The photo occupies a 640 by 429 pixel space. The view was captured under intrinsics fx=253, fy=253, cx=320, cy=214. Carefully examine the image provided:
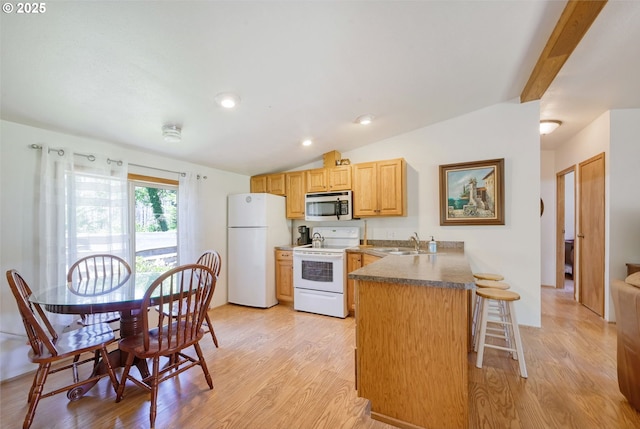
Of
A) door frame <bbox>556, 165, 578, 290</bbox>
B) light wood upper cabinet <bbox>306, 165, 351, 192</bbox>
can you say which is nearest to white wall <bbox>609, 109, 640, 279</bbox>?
door frame <bbox>556, 165, 578, 290</bbox>

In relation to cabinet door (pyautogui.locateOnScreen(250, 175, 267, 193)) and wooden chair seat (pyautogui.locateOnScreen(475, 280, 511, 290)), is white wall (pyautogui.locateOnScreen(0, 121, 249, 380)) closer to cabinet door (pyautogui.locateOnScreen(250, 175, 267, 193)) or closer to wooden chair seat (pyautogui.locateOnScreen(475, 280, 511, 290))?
cabinet door (pyautogui.locateOnScreen(250, 175, 267, 193))

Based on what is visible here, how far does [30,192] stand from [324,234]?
3.23 meters

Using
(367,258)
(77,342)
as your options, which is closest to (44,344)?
(77,342)

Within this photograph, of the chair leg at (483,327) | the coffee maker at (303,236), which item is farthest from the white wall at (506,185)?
the coffee maker at (303,236)

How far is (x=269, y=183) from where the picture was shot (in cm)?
433

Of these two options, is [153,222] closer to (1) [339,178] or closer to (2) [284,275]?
(2) [284,275]

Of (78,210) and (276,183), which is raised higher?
(276,183)

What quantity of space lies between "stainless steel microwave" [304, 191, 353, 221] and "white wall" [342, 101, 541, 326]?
86 centimetres

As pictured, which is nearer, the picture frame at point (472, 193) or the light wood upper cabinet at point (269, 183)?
the picture frame at point (472, 193)

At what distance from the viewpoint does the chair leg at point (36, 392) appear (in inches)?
59.7

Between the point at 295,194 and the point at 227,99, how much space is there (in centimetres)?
214

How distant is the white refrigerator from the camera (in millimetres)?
3764

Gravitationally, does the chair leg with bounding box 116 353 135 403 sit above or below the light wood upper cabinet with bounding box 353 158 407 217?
below

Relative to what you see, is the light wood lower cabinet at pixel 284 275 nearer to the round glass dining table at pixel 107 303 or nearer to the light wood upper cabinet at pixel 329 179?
the light wood upper cabinet at pixel 329 179
